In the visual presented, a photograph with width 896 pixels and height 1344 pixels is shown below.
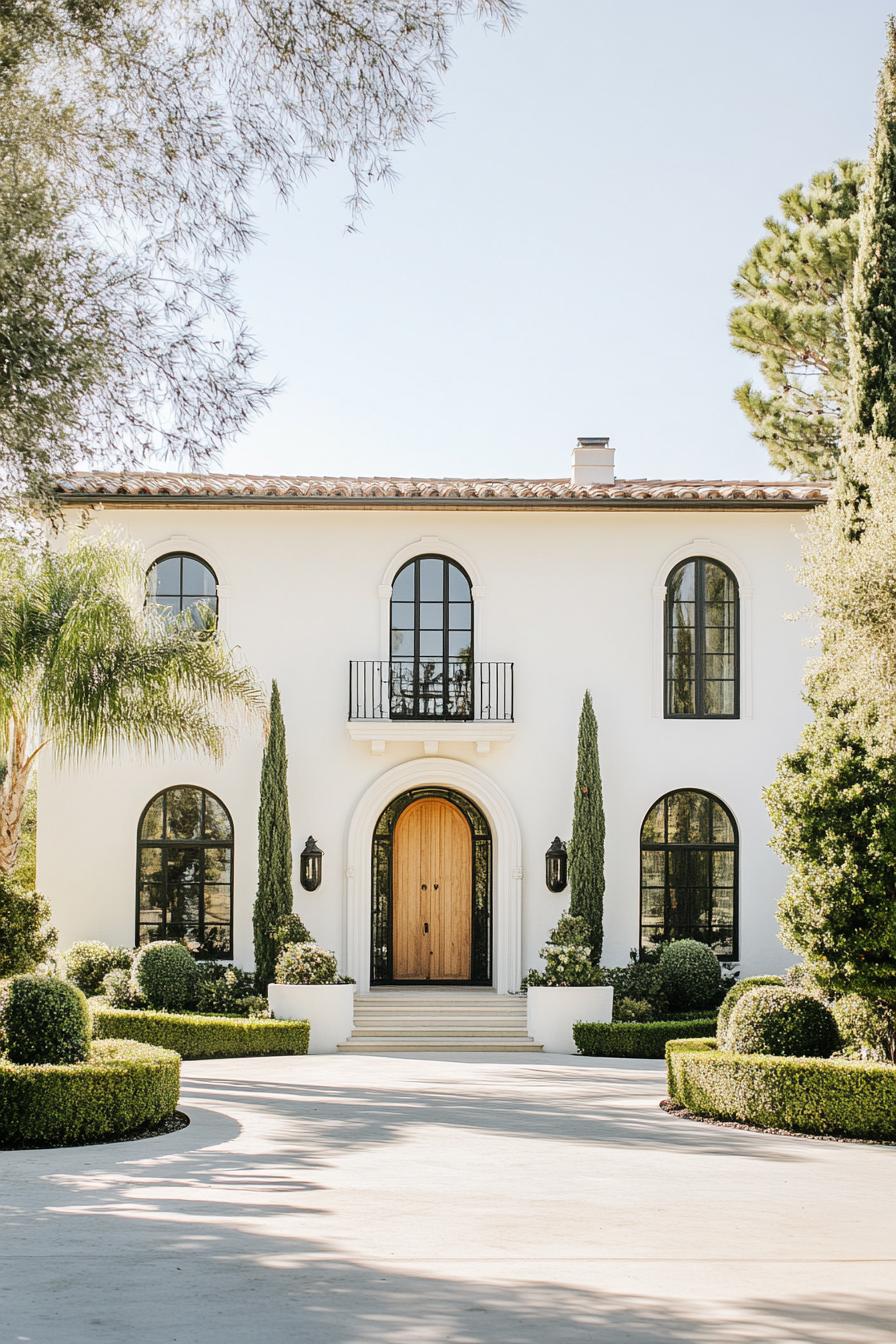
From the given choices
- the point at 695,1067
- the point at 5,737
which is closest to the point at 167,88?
the point at 695,1067

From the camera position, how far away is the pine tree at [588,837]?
17.9m

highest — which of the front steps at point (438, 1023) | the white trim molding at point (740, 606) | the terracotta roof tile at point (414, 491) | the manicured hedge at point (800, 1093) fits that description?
the terracotta roof tile at point (414, 491)

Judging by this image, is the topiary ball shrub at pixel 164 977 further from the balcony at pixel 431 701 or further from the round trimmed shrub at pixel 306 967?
the balcony at pixel 431 701

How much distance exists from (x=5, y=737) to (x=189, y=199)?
30.2ft

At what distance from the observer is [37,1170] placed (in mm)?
8969

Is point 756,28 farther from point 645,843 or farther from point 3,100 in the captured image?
point 645,843

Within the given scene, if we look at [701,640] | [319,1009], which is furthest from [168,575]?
[701,640]

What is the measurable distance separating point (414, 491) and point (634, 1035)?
759cm

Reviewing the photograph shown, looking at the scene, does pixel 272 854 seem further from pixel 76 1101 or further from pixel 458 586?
pixel 76 1101

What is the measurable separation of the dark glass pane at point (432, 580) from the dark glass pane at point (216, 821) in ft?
13.0

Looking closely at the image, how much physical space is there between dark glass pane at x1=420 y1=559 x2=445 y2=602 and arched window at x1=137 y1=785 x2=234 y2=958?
4.01 m

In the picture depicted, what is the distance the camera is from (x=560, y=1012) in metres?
16.5

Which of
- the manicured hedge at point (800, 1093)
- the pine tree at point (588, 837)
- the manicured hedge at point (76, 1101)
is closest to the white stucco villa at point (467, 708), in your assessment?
the pine tree at point (588, 837)

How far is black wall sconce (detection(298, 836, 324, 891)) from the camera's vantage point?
18.0m
